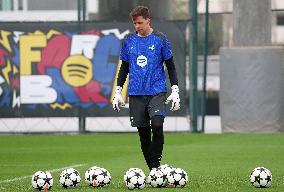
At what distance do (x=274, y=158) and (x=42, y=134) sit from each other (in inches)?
Result: 396

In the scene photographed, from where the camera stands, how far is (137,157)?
19.0 meters

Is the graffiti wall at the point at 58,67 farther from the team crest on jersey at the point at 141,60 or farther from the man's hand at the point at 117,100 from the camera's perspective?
the team crest on jersey at the point at 141,60

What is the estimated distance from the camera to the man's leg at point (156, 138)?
12.9m

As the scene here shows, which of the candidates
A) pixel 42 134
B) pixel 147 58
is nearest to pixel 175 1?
pixel 42 134

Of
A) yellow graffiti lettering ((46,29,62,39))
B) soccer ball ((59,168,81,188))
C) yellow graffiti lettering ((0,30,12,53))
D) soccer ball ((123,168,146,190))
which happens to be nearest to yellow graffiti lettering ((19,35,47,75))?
yellow graffiti lettering ((46,29,62,39))

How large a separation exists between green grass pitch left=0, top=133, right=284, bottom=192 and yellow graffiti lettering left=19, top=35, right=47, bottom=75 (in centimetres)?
179

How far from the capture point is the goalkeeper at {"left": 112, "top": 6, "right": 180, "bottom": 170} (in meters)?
13.0

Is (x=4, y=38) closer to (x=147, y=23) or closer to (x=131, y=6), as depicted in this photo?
(x=131, y=6)

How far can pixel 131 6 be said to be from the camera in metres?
27.1

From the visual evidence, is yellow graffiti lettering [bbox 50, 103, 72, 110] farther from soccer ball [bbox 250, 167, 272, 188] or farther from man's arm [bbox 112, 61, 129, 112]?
soccer ball [bbox 250, 167, 272, 188]

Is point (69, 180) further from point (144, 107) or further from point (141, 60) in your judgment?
point (141, 60)

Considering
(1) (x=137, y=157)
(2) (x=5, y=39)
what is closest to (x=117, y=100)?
(1) (x=137, y=157)

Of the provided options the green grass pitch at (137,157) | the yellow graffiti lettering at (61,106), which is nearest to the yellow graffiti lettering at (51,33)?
the yellow graffiti lettering at (61,106)

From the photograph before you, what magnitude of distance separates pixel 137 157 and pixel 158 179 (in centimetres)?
707
